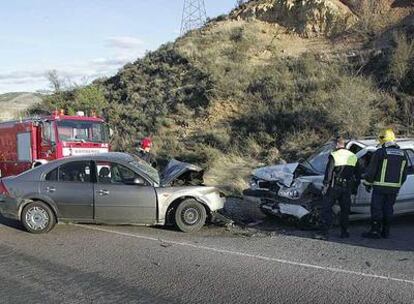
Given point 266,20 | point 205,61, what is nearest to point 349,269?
point 205,61

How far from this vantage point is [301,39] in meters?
31.0

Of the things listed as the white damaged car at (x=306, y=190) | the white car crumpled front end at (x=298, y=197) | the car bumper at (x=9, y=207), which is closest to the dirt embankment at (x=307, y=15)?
the white damaged car at (x=306, y=190)

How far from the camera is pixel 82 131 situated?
1619cm

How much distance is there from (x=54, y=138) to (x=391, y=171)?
9.71 m

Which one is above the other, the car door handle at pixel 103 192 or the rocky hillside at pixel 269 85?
the rocky hillside at pixel 269 85

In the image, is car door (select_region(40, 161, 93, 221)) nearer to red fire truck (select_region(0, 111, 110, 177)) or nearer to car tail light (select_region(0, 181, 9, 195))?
car tail light (select_region(0, 181, 9, 195))

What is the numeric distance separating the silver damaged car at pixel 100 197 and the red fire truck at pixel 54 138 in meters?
5.62

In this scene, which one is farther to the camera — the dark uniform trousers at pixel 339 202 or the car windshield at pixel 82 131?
the car windshield at pixel 82 131

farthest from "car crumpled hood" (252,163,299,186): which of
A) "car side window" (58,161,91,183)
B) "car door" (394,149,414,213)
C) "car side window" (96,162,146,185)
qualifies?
"car side window" (58,161,91,183)

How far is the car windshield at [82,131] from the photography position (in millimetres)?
15711

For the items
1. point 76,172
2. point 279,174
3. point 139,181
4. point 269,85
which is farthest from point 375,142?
point 269,85

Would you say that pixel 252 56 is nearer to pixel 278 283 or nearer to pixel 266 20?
pixel 266 20

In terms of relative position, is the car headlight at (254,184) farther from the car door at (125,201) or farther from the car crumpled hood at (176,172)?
the car door at (125,201)

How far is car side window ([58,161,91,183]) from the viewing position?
32.0ft
